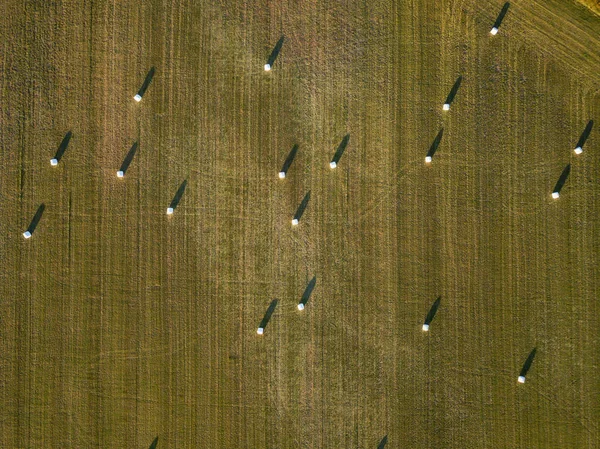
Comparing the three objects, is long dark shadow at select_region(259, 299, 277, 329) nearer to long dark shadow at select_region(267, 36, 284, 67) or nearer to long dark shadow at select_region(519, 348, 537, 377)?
long dark shadow at select_region(267, 36, 284, 67)

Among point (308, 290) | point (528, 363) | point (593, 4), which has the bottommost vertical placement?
point (528, 363)

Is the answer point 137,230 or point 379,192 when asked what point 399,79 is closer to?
point 379,192

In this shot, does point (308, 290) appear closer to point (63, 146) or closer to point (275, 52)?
point (275, 52)

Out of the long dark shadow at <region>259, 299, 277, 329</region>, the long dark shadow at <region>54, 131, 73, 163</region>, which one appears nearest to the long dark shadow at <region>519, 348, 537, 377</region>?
the long dark shadow at <region>259, 299, 277, 329</region>

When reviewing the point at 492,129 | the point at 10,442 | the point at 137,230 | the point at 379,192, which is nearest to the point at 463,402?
the point at 379,192

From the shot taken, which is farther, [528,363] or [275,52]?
[275,52]

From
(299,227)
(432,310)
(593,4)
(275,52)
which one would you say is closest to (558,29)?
(593,4)

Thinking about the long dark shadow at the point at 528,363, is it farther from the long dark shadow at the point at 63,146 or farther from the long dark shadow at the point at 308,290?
the long dark shadow at the point at 63,146
